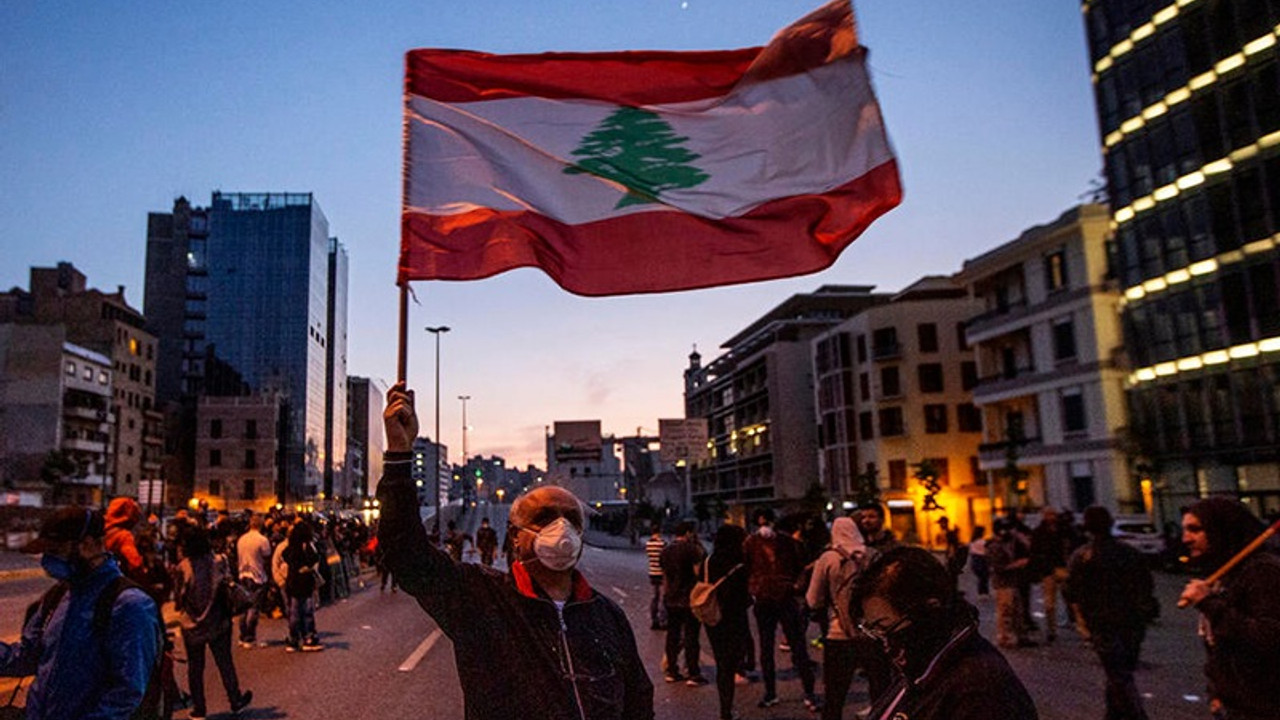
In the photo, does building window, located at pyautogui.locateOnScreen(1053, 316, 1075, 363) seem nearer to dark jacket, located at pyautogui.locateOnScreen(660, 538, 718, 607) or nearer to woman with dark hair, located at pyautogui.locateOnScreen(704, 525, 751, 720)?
dark jacket, located at pyautogui.locateOnScreen(660, 538, 718, 607)

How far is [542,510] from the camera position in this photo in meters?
3.41

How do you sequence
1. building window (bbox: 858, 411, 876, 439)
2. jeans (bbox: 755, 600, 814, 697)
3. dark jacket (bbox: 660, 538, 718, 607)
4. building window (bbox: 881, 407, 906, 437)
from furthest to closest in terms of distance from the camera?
building window (bbox: 858, 411, 876, 439)
building window (bbox: 881, 407, 906, 437)
dark jacket (bbox: 660, 538, 718, 607)
jeans (bbox: 755, 600, 814, 697)

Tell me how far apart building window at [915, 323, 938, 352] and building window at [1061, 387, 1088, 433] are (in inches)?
712

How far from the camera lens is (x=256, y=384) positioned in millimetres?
123625

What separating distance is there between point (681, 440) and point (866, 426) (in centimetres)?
2684

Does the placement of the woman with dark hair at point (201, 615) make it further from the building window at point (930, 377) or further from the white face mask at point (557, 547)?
the building window at point (930, 377)

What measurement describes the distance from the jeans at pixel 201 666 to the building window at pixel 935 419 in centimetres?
5723

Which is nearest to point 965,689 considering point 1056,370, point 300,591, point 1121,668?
point 1121,668

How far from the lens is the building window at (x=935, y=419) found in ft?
203

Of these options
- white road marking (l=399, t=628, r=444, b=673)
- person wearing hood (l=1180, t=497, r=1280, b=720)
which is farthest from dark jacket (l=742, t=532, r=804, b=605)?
person wearing hood (l=1180, t=497, r=1280, b=720)

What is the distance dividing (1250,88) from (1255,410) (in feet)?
37.8

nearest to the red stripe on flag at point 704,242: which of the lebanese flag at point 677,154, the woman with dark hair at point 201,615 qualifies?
the lebanese flag at point 677,154

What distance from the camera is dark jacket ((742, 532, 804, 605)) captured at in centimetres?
1004

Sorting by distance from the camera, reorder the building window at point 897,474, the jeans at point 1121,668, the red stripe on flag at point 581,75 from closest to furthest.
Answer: the red stripe on flag at point 581,75 < the jeans at point 1121,668 < the building window at point 897,474
